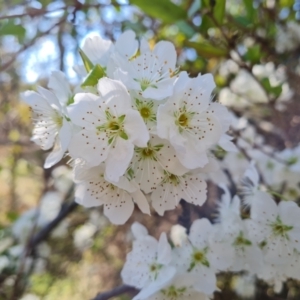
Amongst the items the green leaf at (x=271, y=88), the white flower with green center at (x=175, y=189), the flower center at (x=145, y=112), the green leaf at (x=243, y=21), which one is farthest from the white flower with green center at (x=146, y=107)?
the green leaf at (x=243, y=21)

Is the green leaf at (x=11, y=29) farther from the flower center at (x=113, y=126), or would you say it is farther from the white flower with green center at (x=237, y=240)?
the white flower with green center at (x=237, y=240)

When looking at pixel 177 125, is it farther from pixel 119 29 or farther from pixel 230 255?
pixel 119 29

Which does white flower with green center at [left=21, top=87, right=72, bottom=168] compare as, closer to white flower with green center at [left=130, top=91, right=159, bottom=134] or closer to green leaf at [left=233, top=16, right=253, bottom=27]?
white flower with green center at [left=130, top=91, right=159, bottom=134]

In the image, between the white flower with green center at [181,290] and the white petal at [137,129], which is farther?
the white flower with green center at [181,290]

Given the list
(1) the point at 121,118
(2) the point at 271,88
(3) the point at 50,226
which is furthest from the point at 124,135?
(3) the point at 50,226

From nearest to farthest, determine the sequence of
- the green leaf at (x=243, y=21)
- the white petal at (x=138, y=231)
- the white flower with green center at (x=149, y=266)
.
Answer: the white flower with green center at (x=149, y=266), the white petal at (x=138, y=231), the green leaf at (x=243, y=21)

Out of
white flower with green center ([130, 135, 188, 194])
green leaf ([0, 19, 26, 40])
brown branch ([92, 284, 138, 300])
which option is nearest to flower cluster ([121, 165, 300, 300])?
brown branch ([92, 284, 138, 300])

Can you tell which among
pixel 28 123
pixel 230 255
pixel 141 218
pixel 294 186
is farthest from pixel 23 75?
pixel 230 255
